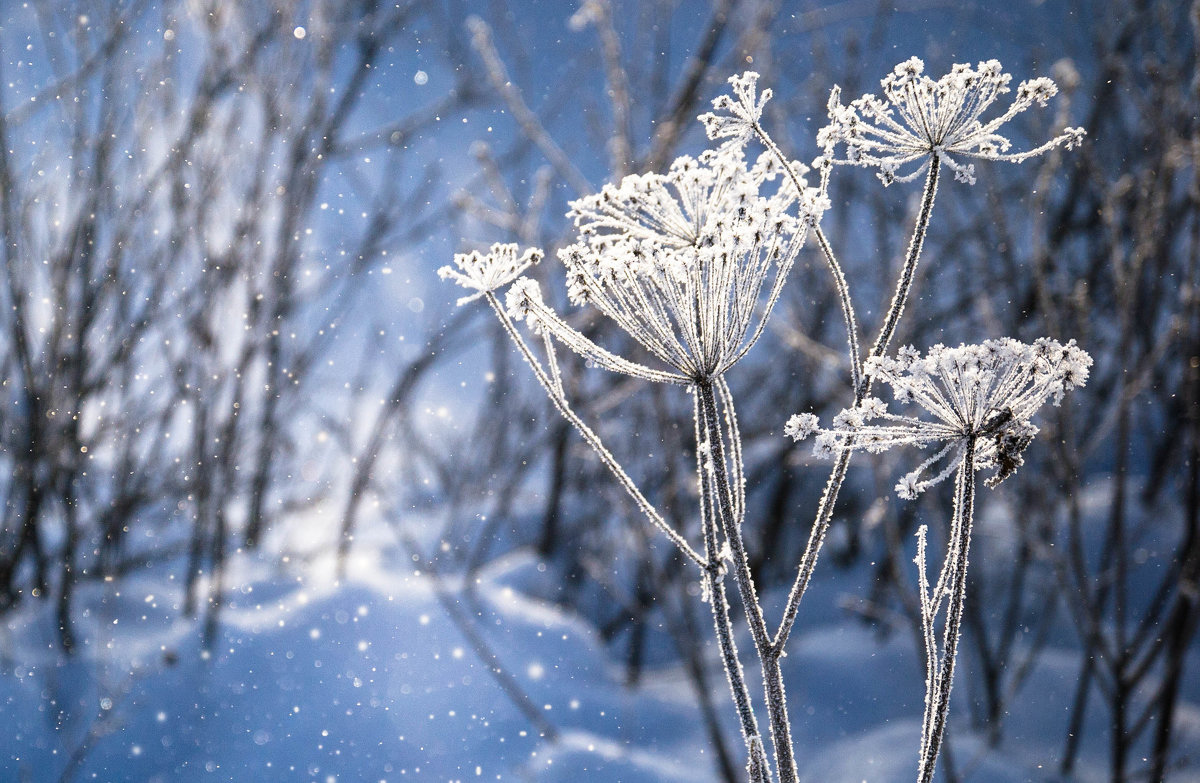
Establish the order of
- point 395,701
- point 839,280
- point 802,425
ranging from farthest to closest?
1. point 395,701
2. point 839,280
3. point 802,425

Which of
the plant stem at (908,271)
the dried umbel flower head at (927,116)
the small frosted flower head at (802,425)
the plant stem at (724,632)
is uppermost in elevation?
the dried umbel flower head at (927,116)

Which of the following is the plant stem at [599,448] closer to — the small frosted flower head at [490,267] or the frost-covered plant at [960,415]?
the small frosted flower head at [490,267]

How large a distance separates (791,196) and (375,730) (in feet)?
5.00

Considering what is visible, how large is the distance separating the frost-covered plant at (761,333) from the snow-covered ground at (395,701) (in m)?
1.23

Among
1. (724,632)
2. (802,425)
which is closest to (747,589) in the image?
(724,632)

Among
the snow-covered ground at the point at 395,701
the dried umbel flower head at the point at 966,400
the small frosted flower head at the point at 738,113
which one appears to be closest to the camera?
the dried umbel flower head at the point at 966,400

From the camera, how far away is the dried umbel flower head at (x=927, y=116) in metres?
0.58

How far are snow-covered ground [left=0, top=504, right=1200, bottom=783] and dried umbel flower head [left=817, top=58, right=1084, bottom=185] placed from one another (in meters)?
1.50

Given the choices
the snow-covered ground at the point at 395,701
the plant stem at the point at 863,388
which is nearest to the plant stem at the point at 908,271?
the plant stem at the point at 863,388

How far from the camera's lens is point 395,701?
163 cm

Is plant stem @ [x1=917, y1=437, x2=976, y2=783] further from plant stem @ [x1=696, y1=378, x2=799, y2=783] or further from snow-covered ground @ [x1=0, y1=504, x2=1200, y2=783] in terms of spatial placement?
snow-covered ground @ [x1=0, y1=504, x2=1200, y2=783]

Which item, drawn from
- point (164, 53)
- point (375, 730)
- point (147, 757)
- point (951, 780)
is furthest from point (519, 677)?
point (164, 53)

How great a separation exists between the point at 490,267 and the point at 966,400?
447mm

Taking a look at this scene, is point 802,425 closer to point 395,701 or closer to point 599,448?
point 599,448
